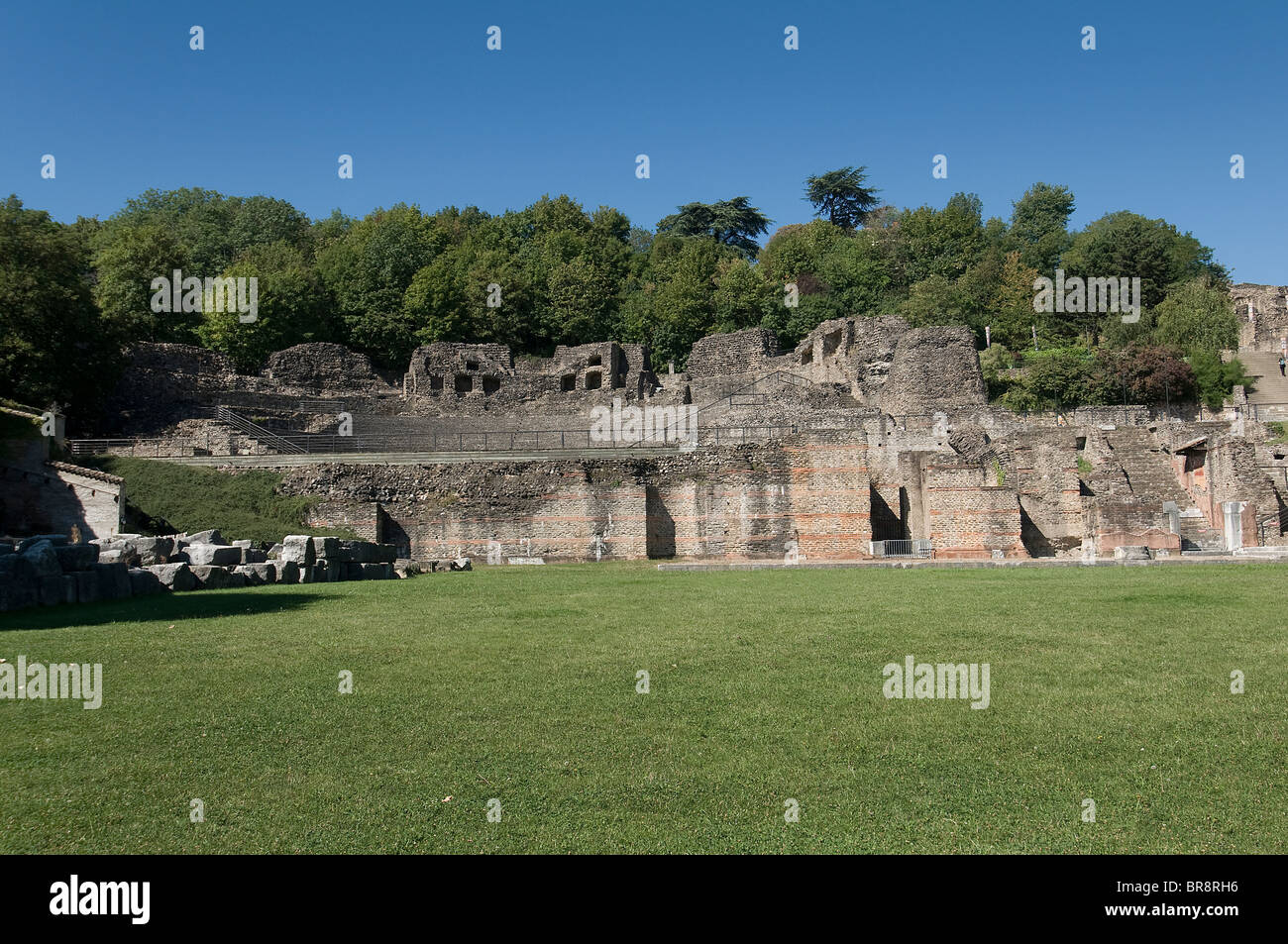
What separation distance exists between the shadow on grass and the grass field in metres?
0.26

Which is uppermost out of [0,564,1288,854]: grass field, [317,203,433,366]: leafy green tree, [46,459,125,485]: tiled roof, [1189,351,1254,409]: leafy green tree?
[317,203,433,366]: leafy green tree

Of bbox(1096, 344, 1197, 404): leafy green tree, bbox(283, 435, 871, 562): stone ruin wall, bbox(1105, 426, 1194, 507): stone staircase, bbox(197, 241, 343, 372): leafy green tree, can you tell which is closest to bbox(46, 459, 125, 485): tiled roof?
bbox(283, 435, 871, 562): stone ruin wall

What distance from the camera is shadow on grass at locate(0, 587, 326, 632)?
13109mm

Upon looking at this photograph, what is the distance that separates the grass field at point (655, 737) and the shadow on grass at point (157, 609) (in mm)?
261

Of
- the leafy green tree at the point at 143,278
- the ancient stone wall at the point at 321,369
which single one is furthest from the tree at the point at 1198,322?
the leafy green tree at the point at 143,278

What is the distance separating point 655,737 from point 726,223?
8215 centimetres

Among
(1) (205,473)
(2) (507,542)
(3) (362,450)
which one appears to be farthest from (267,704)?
(3) (362,450)

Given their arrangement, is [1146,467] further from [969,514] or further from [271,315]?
[271,315]

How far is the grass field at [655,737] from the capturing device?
5.37m

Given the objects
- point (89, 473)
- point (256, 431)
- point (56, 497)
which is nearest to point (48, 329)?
point (256, 431)

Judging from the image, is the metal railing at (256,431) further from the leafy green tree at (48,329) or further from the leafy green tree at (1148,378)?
the leafy green tree at (1148,378)

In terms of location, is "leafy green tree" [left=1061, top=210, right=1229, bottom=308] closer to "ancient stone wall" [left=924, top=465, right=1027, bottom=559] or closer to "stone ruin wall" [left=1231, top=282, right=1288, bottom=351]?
"stone ruin wall" [left=1231, top=282, right=1288, bottom=351]
